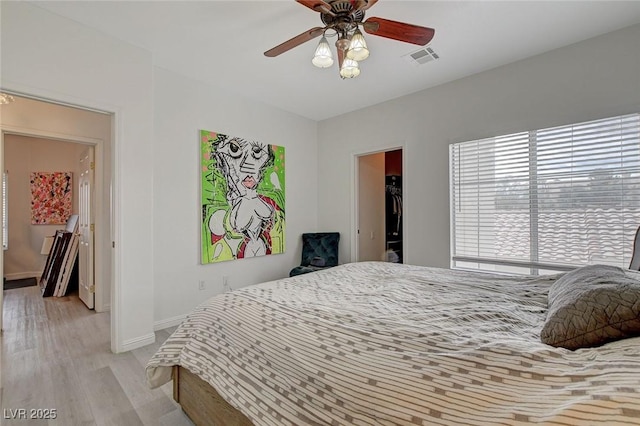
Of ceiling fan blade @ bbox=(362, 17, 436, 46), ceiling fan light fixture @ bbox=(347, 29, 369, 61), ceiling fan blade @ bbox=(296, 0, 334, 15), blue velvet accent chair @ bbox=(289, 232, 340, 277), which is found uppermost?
ceiling fan blade @ bbox=(296, 0, 334, 15)

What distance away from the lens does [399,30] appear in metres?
1.82

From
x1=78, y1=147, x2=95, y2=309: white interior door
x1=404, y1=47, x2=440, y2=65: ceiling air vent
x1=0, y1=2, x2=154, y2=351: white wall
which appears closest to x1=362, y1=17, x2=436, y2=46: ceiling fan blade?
x1=404, y1=47, x2=440, y2=65: ceiling air vent

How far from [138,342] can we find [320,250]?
247cm

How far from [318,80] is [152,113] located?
1778mm

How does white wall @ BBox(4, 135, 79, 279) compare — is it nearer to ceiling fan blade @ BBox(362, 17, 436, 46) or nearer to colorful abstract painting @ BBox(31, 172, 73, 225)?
colorful abstract painting @ BBox(31, 172, 73, 225)

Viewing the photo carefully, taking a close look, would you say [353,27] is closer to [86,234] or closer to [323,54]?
[323,54]

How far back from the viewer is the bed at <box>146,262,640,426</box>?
743 millimetres

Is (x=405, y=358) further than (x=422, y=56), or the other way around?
(x=422, y=56)

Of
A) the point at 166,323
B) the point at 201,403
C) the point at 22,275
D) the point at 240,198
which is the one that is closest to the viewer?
the point at 201,403

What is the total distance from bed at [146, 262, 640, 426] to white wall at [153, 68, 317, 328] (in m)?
1.64

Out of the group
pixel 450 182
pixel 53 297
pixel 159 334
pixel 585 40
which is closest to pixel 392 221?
pixel 450 182

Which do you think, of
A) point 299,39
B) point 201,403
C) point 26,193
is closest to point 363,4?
point 299,39

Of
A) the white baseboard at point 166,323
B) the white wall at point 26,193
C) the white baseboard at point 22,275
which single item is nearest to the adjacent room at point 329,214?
the white baseboard at point 166,323

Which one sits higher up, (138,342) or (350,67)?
(350,67)
